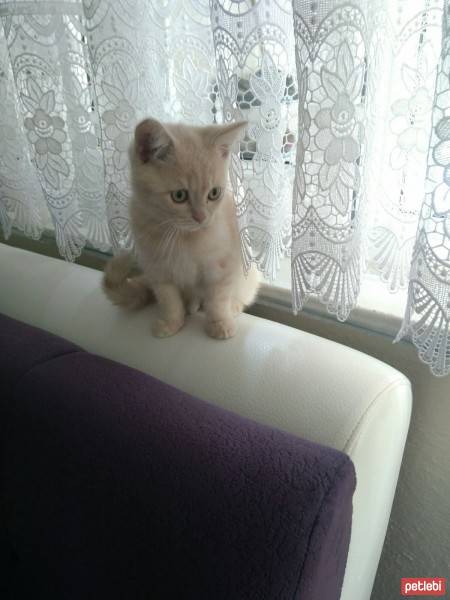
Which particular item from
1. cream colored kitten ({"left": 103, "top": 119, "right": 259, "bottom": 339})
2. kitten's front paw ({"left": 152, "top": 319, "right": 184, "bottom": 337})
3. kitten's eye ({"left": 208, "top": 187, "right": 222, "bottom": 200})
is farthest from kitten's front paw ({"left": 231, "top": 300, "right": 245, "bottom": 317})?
kitten's eye ({"left": 208, "top": 187, "right": 222, "bottom": 200})

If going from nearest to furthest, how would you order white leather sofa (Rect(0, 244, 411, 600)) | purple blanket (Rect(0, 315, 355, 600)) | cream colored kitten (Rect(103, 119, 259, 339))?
purple blanket (Rect(0, 315, 355, 600)) → white leather sofa (Rect(0, 244, 411, 600)) → cream colored kitten (Rect(103, 119, 259, 339))

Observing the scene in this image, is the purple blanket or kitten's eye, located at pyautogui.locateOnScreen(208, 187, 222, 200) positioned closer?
the purple blanket

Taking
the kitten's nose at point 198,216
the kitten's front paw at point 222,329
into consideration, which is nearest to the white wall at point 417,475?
the kitten's front paw at point 222,329

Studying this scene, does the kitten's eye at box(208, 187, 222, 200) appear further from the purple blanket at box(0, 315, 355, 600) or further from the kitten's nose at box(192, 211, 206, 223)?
the purple blanket at box(0, 315, 355, 600)

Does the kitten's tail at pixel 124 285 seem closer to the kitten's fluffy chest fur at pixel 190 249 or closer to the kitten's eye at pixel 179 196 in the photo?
the kitten's fluffy chest fur at pixel 190 249

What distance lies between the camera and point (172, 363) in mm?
717

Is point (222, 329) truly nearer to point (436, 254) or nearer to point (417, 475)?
point (436, 254)

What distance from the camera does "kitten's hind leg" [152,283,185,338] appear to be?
0.77m

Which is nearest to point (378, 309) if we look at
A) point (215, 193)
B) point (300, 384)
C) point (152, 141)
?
point (300, 384)

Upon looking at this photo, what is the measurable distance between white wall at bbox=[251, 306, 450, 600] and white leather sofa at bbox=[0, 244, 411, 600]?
0.40 feet

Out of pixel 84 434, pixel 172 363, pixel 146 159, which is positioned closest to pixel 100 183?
pixel 146 159

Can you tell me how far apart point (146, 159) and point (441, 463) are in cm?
73

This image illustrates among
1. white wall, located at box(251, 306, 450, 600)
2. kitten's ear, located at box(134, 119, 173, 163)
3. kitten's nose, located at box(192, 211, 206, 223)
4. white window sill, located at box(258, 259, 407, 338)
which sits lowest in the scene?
white wall, located at box(251, 306, 450, 600)

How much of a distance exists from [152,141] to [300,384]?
42 centimetres
